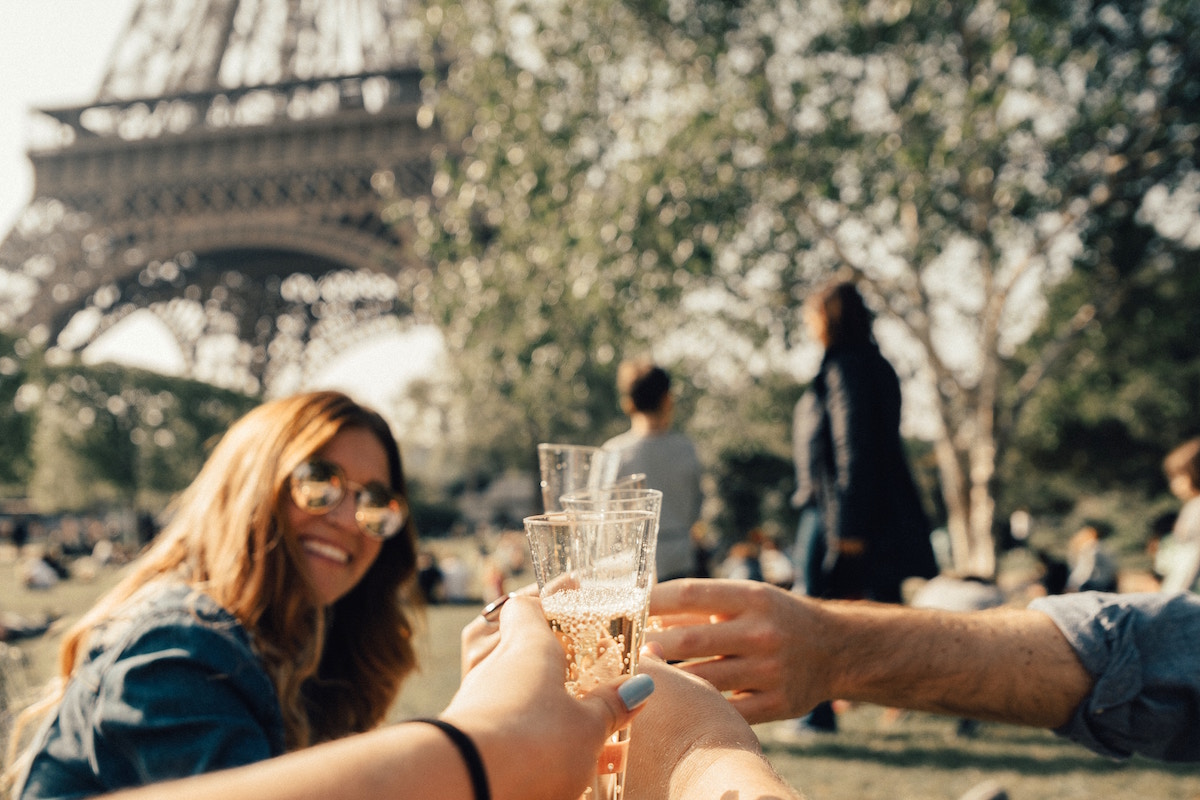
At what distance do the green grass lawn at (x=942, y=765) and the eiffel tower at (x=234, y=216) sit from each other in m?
18.8

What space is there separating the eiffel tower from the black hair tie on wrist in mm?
22079

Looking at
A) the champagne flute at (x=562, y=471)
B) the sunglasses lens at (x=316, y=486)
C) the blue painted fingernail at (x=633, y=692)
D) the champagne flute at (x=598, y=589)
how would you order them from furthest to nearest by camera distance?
the sunglasses lens at (x=316, y=486) < the champagne flute at (x=562, y=471) < the champagne flute at (x=598, y=589) < the blue painted fingernail at (x=633, y=692)

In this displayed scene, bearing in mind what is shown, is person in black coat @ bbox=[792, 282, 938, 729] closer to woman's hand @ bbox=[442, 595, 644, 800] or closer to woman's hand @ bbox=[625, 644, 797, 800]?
woman's hand @ bbox=[625, 644, 797, 800]

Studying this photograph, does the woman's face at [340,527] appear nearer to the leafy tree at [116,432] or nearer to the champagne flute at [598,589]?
the champagne flute at [598,589]

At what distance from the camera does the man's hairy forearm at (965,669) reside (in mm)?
1481

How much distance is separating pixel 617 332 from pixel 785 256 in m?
2.54

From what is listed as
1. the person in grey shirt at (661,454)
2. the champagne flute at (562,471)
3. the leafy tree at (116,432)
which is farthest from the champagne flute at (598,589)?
the leafy tree at (116,432)

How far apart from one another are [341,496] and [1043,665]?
1.51 metres

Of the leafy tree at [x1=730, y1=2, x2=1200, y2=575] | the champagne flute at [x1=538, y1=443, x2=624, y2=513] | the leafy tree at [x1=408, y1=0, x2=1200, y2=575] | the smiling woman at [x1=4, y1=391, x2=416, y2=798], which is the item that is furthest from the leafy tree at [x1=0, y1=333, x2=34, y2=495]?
the champagne flute at [x1=538, y1=443, x2=624, y2=513]

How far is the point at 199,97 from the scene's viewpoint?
29469 millimetres

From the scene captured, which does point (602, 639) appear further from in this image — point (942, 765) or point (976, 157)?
point (976, 157)

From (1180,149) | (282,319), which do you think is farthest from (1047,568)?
(282,319)

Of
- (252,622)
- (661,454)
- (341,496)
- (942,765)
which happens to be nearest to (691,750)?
(252,622)

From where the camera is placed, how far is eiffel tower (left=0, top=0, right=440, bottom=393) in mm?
25562
